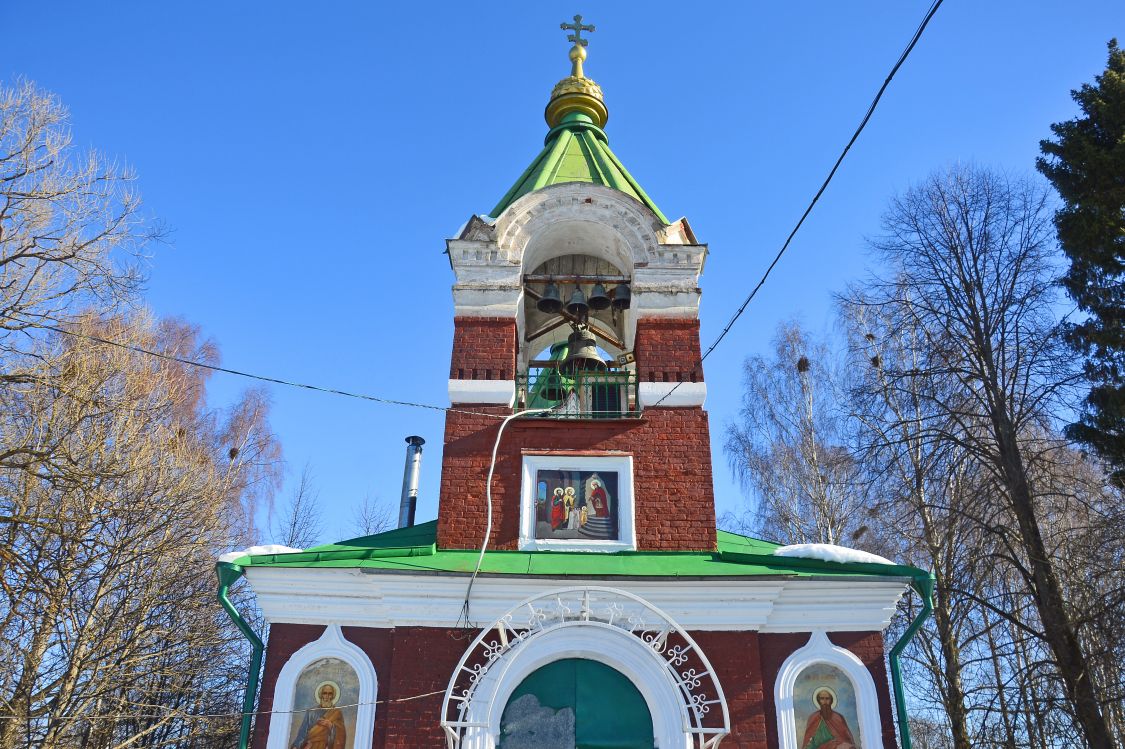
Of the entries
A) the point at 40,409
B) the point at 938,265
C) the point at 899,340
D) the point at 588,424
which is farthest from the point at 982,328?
the point at 40,409

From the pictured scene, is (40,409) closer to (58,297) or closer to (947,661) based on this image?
(58,297)

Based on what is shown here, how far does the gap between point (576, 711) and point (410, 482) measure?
6.03 m

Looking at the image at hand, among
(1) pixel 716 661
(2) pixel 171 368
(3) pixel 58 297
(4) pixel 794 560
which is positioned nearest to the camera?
(1) pixel 716 661

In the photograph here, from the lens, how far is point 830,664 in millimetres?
6848

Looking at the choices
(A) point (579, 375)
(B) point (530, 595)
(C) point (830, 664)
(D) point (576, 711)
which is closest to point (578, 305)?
(A) point (579, 375)

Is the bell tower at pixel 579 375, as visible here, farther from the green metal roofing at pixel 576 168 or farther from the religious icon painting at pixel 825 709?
the religious icon painting at pixel 825 709

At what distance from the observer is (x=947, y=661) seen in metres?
11.9

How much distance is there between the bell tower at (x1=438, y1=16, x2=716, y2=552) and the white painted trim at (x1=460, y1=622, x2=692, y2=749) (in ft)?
3.20

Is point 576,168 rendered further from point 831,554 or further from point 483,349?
point 831,554

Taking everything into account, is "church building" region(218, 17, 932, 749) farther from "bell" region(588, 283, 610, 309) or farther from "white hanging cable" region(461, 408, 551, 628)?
"bell" region(588, 283, 610, 309)

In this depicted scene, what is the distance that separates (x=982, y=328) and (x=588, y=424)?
5.94 metres

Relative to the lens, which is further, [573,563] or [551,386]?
[551,386]

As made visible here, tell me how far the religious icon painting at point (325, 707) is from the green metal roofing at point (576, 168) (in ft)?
16.4

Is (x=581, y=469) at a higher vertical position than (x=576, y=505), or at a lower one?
higher
